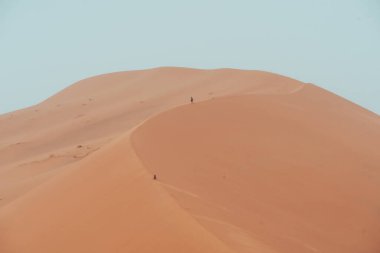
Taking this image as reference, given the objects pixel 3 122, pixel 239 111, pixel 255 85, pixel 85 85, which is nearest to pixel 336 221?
pixel 239 111

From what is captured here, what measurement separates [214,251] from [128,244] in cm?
65

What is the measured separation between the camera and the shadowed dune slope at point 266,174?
3.68 m

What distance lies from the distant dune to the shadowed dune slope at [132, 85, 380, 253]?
15 mm

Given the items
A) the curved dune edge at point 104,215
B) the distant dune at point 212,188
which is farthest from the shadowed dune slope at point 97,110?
the curved dune edge at point 104,215

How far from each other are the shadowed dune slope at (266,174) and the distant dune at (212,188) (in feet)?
0.05

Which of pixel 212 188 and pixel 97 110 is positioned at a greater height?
pixel 212 188

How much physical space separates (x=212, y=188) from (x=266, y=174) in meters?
0.82

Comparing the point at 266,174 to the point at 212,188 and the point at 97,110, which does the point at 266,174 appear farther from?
the point at 97,110

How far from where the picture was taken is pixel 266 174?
15.4ft

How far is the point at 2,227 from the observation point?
454 cm

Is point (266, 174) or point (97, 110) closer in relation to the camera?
point (266, 174)

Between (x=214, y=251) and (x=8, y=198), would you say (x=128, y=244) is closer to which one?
(x=214, y=251)

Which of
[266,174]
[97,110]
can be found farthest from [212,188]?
[97,110]

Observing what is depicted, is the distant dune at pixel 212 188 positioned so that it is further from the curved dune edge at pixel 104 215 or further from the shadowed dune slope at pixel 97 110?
the shadowed dune slope at pixel 97 110
